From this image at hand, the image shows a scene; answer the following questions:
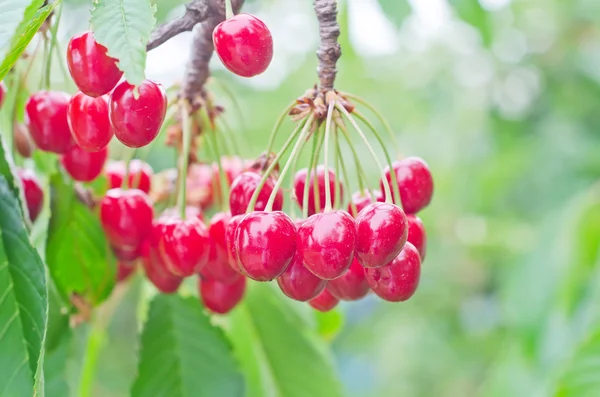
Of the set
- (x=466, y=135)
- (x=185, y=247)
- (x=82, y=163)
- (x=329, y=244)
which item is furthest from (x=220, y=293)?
(x=466, y=135)

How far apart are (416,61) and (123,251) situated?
4050mm

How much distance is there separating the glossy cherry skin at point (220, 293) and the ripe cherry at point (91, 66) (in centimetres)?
70

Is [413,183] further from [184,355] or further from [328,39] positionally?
[184,355]

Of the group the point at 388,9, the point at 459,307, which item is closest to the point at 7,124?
the point at 388,9

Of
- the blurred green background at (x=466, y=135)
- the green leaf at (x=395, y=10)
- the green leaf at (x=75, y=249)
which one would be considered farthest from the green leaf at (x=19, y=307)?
the blurred green background at (x=466, y=135)

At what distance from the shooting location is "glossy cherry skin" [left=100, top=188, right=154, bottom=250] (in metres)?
1.74

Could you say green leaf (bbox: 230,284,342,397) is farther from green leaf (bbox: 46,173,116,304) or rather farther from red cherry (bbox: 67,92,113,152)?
red cherry (bbox: 67,92,113,152)

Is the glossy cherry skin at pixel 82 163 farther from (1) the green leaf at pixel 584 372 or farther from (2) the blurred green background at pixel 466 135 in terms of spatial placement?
(2) the blurred green background at pixel 466 135

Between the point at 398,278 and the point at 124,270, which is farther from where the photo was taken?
the point at 124,270

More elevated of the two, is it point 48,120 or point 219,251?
point 48,120

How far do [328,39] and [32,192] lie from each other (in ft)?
2.97

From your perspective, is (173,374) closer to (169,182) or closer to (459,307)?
(169,182)

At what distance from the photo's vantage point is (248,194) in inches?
59.0

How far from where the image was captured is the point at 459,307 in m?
6.02
